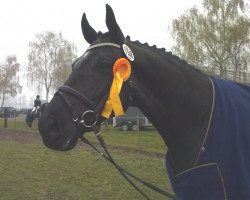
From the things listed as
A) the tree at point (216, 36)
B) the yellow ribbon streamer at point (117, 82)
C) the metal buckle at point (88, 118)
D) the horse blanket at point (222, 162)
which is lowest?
the horse blanket at point (222, 162)

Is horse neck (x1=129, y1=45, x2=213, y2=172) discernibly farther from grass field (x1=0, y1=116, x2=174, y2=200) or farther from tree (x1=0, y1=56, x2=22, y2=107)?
tree (x1=0, y1=56, x2=22, y2=107)

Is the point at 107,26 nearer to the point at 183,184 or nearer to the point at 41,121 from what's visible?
the point at 41,121

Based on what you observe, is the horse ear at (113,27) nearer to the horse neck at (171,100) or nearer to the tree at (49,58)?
the horse neck at (171,100)

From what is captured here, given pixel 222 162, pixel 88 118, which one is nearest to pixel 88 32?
pixel 88 118

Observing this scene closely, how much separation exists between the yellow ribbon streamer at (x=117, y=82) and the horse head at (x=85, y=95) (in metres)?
0.03

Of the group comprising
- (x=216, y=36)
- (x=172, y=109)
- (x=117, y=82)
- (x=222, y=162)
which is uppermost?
(x=216, y=36)

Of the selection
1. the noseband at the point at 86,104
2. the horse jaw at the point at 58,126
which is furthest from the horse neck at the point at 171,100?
the horse jaw at the point at 58,126

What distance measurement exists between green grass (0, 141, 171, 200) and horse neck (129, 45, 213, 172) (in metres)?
4.36

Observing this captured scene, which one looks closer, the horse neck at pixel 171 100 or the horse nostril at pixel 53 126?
the horse nostril at pixel 53 126

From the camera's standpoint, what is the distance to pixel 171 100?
9.16 ft

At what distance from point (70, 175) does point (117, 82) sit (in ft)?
21.1

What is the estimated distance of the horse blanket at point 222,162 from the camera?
2.59m

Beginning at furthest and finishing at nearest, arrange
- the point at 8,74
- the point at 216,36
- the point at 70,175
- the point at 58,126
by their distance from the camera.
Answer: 1. the point at 8,74
2. the point at 216,36
3. the point at 70,175
4. the point at 58,126

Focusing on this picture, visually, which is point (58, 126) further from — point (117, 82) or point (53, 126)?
point (117, 82)
